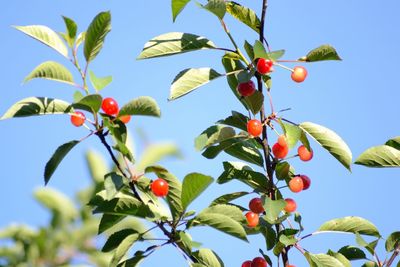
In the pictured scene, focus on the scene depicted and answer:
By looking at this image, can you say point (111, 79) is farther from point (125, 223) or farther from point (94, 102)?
point (125, 223)

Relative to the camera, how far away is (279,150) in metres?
2.77

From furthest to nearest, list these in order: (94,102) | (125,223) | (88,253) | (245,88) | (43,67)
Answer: (88,253), (125,223), (245,88), (43,67), (94,102)

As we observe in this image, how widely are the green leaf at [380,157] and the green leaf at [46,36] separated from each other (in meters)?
1.48

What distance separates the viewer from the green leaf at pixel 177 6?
2506 millimetres

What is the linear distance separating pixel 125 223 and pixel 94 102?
205cm

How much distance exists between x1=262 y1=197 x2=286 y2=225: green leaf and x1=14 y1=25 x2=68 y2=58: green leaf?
107 centimetres

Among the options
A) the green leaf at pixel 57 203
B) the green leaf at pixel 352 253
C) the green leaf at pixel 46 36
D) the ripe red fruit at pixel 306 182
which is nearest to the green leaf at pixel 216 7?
the green leaf at pixel 46 36

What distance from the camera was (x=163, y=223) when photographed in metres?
2.60

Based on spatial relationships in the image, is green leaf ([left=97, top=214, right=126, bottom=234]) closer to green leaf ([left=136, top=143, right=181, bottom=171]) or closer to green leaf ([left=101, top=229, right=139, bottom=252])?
green leaf ([left=101, top=229, right=139, bottom=252])

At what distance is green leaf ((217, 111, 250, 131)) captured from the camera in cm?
278

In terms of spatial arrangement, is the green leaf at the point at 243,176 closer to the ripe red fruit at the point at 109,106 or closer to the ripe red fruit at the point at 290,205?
the ripe red fruit at the point at 290,205

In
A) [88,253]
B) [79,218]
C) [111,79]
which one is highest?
[111,79]

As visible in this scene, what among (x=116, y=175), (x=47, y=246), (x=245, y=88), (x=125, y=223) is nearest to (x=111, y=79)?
(x=116, y=175)

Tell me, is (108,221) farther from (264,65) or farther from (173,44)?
(264,65)
